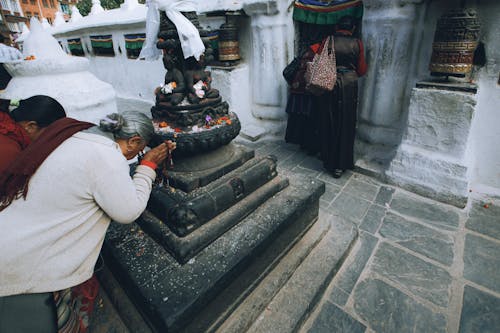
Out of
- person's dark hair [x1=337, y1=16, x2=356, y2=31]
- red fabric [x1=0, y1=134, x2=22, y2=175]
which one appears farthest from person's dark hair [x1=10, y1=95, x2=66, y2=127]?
person's dark hair [x1=337, y1=16, x2=356, y2=31]

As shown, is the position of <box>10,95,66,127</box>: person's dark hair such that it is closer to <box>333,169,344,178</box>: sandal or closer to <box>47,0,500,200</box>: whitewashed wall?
<box>333,169,344,178</box>: sandal

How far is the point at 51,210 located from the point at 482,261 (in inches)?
124

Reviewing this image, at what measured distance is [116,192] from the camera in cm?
133

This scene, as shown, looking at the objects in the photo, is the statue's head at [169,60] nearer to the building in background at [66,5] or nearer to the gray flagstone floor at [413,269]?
the gray flagstone floor at [413,269]

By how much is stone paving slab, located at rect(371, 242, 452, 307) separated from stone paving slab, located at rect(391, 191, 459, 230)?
680 mm

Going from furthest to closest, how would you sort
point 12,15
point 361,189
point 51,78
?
point 12,15
point 361,189
point 51,78

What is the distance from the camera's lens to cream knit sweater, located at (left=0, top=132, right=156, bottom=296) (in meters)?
1.24

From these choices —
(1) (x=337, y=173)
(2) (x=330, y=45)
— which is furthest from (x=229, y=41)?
(1) (x=337, y=173)

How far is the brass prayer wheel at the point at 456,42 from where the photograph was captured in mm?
2711

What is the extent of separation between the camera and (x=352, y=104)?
3689 millimetres

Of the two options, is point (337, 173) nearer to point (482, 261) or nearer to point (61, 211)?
point (482, 261)

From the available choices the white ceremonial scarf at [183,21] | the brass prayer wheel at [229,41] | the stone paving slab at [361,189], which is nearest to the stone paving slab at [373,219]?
the stone paving slab at [361,189]

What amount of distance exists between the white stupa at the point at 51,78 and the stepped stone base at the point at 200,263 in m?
1.38

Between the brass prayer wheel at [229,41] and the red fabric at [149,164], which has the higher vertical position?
the brass prayer wheel at [229,41]
